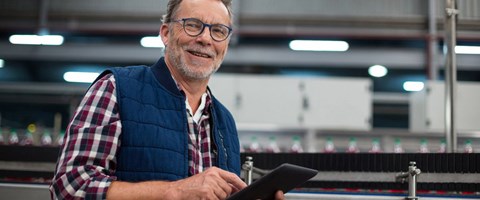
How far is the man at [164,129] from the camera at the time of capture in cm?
132

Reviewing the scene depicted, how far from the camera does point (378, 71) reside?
8430 mm

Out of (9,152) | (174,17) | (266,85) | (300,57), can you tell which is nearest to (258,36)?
(300,57)

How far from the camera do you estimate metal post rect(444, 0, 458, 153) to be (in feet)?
7.57

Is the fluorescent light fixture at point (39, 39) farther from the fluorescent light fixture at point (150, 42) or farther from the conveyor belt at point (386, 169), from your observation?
the conveyor belt at point (386, 169)

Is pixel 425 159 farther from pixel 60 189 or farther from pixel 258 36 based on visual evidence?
pixel 258 36

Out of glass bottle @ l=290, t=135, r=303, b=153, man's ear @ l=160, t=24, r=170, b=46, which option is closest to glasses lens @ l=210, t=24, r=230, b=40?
man's ear @ l=160, t=24, r=170, b=46

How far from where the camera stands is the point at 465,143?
4602mm

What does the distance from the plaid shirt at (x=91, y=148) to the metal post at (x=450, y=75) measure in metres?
1.43

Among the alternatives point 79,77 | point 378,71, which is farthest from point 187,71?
point 79,77

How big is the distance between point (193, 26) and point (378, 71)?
718cm

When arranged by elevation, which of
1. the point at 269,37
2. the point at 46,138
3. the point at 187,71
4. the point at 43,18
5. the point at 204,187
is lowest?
the point at 204,187

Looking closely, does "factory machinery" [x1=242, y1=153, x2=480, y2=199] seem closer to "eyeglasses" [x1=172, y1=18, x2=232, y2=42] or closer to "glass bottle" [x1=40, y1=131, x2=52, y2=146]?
"eyeglasses" [x1=172, y1=18, x2=232, y2=42]

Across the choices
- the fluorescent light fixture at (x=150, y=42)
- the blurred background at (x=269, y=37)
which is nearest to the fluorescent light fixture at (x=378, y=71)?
the blurred background at (x=269, y=37)

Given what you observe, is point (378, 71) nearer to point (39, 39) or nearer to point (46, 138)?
point (39, 39)
